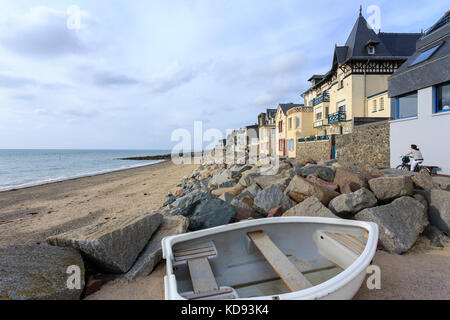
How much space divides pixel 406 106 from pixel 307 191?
Result: 1066 cm

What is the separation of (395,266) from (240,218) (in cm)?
272

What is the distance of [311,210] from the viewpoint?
4.52 metres

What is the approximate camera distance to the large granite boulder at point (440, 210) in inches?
177

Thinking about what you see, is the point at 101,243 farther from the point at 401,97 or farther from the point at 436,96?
the point at 401,97

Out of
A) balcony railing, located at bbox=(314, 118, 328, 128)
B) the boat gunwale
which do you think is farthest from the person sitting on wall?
balcony railing, located at bbox=(314, 118, 328, 128)

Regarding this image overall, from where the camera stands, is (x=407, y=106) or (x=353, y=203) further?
(x=407, y=106)

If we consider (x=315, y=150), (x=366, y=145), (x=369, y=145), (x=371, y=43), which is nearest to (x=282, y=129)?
(x=315, y=150)

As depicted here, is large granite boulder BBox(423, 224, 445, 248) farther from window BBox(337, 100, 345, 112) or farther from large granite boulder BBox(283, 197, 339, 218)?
window BBox(337, 100, 345, 112)

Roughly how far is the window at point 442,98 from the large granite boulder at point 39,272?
45.0 ft

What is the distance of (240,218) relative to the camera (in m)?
4.95

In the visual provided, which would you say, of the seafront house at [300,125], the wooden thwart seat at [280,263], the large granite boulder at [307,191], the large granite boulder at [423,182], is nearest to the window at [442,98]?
the large granite boulder at [423,182]

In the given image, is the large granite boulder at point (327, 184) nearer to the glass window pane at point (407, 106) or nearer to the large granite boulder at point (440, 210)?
the large granite boulder at point (440, 210)

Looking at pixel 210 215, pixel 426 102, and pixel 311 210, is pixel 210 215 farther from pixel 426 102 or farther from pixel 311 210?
pixel 426 102

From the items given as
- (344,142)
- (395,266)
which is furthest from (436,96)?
(395,266)
